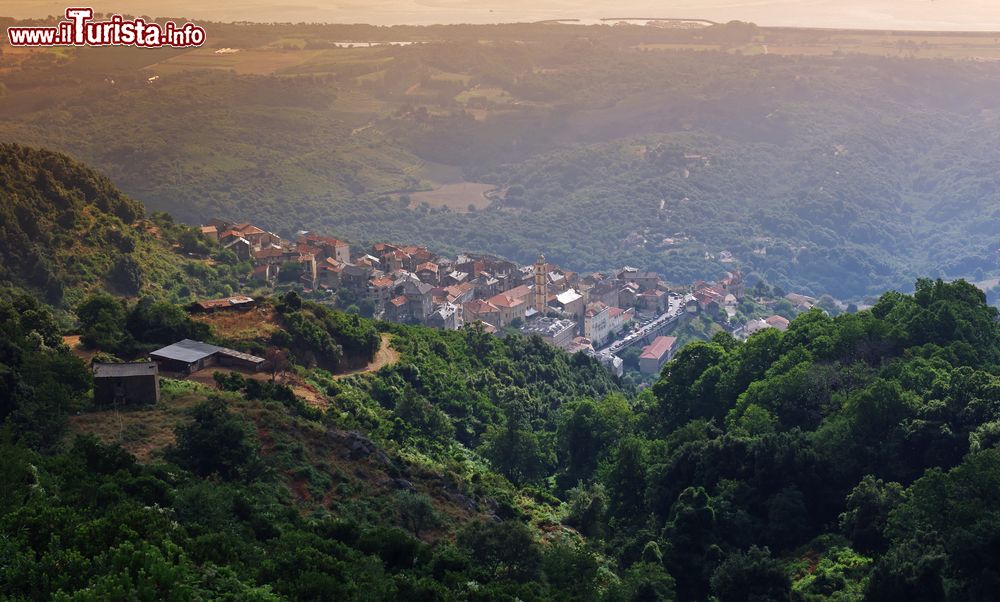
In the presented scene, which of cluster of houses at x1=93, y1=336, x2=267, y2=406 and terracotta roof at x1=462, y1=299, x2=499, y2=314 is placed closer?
cluster of houses at x1=93, y1=336, x2=267, y2=406

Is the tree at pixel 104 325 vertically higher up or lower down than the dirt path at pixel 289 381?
higher up

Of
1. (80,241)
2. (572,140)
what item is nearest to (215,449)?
(80,241)

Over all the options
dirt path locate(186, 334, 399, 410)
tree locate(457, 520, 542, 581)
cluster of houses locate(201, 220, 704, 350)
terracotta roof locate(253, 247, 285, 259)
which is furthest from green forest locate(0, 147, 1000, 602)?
cluster of houses locate(201, 220, 704, 350)

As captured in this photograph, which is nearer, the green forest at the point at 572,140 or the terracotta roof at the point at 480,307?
the terracotta roof at the point at 480,307

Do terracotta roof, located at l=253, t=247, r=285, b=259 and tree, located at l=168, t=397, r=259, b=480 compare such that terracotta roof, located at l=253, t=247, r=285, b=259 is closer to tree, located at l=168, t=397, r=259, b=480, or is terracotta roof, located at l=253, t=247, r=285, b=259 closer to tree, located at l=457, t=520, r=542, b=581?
tree, located at l=168, t=397, r=259, b=480

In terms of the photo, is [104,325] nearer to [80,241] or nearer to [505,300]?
[80,241]

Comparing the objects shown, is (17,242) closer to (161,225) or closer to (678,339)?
(161,225)

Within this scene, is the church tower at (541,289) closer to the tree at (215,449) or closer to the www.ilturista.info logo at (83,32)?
the www.ilturista.info logo at (83,32)

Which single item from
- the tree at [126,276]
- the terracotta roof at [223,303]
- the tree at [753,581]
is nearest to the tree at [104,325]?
the terracotta roof at [223,303]
